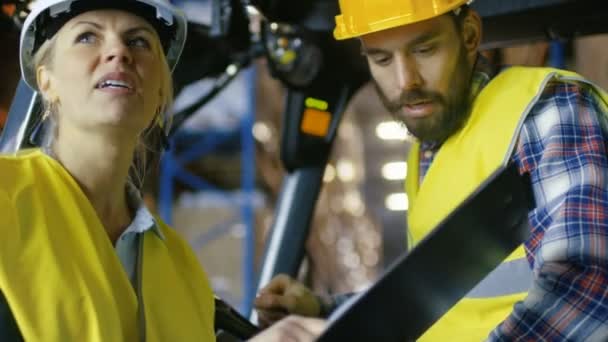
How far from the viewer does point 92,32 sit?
1.73 m

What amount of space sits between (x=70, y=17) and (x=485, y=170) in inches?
35.3

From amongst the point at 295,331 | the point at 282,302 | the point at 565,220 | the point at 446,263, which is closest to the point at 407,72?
the point at 565,220

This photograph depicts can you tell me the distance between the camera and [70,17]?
1730 millimetres

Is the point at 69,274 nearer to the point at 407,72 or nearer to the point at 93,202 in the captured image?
the point at 93,202

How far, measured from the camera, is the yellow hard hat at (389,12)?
195 centimetres

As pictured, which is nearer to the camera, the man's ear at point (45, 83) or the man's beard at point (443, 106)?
the man's ear at point (45, 83)

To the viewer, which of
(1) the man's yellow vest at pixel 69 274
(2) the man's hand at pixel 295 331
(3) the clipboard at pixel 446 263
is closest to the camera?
(3) the clipboard at pixel 446 263

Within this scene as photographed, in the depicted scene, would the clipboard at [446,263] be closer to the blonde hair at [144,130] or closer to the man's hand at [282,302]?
the blonde hair at [144,130]

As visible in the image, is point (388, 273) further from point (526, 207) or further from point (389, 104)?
point (389, 104)

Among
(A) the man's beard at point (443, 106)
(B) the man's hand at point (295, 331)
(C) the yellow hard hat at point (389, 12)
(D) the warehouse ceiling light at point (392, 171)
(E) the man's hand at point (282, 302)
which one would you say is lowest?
(D) the warehouse ceiling light at point (392, 171)

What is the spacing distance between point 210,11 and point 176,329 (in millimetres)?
1735

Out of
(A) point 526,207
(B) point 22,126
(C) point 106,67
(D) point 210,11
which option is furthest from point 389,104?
(D) point 210,11

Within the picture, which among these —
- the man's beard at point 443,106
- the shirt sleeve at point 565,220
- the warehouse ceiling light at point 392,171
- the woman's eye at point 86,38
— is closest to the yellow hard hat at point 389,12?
the man's beard at point 443,106

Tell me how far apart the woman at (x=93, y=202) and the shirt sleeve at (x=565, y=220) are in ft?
2.14
